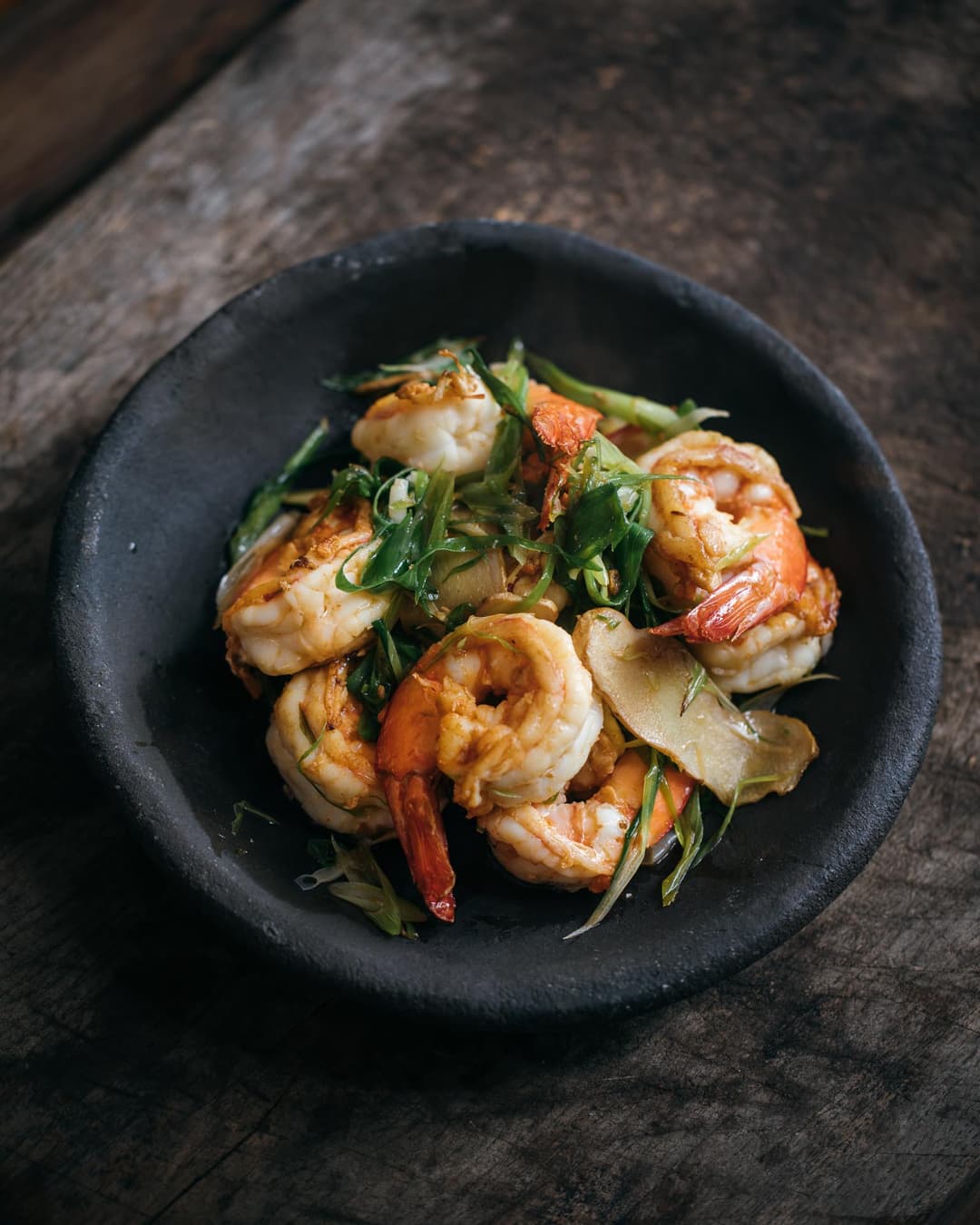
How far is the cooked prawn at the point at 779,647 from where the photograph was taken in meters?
2.76

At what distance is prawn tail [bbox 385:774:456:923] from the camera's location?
2.51 m

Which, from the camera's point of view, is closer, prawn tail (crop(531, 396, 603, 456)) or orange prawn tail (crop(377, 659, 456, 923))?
orange prawn tail (crop(377, 659, 456, 923))

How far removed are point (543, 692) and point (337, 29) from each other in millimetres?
3406

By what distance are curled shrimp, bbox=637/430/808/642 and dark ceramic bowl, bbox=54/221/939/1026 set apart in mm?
373

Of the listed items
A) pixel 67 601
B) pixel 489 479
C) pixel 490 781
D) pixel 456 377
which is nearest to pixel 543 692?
pixel 490 781

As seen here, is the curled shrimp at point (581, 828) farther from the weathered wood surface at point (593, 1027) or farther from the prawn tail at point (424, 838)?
the weathered wood surface at point (593, 1027)

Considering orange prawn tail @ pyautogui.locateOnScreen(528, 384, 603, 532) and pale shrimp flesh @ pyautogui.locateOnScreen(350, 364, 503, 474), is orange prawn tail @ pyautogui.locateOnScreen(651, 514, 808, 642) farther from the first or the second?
pale shrimp flesh @ pyautogui.locateOnScreen(350, 364, 503, 474)

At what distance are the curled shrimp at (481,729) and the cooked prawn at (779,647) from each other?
1.29 ft

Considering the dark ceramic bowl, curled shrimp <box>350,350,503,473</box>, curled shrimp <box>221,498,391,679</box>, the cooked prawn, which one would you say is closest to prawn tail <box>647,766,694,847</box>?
the dark ceramic bowl

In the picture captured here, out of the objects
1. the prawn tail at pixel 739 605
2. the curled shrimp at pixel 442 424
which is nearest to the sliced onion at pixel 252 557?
the curled shrimp at pixel 442 424

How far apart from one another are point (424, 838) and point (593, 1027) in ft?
2.33

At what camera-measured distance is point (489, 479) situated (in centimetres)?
284

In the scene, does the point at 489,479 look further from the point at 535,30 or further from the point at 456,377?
the point at 535,30

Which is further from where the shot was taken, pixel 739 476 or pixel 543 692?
pixel 739 476
